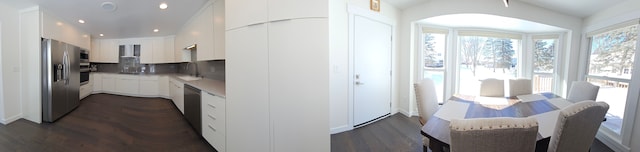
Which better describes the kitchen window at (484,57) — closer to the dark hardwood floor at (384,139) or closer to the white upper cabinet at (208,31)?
the dark hardwood floor at (384,139)

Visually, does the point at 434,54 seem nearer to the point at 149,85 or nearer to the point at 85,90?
the point at 149,85

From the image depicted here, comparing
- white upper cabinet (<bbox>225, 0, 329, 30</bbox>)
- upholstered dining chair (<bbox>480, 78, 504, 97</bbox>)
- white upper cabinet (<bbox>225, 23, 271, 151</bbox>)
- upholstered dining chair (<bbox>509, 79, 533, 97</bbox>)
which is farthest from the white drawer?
upholstered dining chair (<bbox>509, 79, 533, 97</bbox>)

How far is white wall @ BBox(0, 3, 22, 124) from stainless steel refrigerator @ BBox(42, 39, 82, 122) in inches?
15.7

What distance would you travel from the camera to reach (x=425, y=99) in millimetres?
1972

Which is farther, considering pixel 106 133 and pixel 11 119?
pixel 11 119

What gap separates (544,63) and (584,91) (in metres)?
2.05

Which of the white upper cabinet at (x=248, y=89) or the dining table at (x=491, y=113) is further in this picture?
the white upper cabinet at (x=248, y=89)

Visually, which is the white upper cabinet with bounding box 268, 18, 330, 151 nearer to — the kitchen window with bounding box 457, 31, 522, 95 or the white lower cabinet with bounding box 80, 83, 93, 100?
the kitchen window with bounding box 457, 31, 522, 95

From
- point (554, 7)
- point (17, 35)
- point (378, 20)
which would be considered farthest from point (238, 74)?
point (554, 7)

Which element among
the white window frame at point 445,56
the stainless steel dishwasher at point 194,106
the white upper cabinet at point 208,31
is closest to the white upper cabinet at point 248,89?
the stainless steel dishwasher at point 194,106

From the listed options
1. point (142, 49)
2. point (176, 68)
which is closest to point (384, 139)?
point (176, 68)

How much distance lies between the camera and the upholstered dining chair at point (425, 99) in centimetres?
190

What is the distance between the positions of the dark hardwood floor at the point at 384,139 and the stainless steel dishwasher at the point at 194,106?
1.58m

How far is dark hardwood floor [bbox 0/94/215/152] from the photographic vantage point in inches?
86.6
